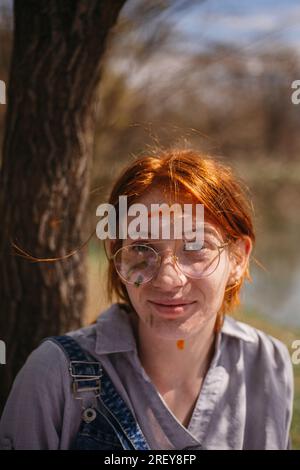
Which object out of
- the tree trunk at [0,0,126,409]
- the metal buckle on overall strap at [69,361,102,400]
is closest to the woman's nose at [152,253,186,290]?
the metal buckle on overall strap at [69,361,102,400]

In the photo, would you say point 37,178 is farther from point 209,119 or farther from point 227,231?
point 209,119

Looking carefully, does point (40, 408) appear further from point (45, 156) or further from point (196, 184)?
point (45, 156)

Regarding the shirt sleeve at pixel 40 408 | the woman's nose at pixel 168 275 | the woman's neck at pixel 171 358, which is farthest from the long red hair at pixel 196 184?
the shirt sleeve at pixel 40 408

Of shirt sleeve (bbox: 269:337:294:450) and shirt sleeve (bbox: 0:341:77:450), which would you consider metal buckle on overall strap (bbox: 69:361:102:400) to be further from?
shirt sleeve (bbox: 269:337:294:450)

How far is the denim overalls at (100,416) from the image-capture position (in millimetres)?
1610

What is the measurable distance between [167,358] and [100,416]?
256 mm

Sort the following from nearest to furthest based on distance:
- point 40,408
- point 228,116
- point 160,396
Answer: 1. point 40,408
2. point 160,396
3. point 228,116

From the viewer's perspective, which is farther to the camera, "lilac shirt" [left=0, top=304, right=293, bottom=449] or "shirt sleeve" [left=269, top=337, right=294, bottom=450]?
"shirt sleeve" [left=269, top=337, right=294, bottom=450]

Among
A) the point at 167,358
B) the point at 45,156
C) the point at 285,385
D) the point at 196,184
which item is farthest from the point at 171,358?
the point at 45,156

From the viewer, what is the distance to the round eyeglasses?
164cm

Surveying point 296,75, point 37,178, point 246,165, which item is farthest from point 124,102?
point 37,178

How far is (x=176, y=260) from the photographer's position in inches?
64.2

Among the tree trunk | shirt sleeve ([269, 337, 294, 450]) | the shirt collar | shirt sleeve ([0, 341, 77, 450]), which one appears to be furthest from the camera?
the tree trunk
